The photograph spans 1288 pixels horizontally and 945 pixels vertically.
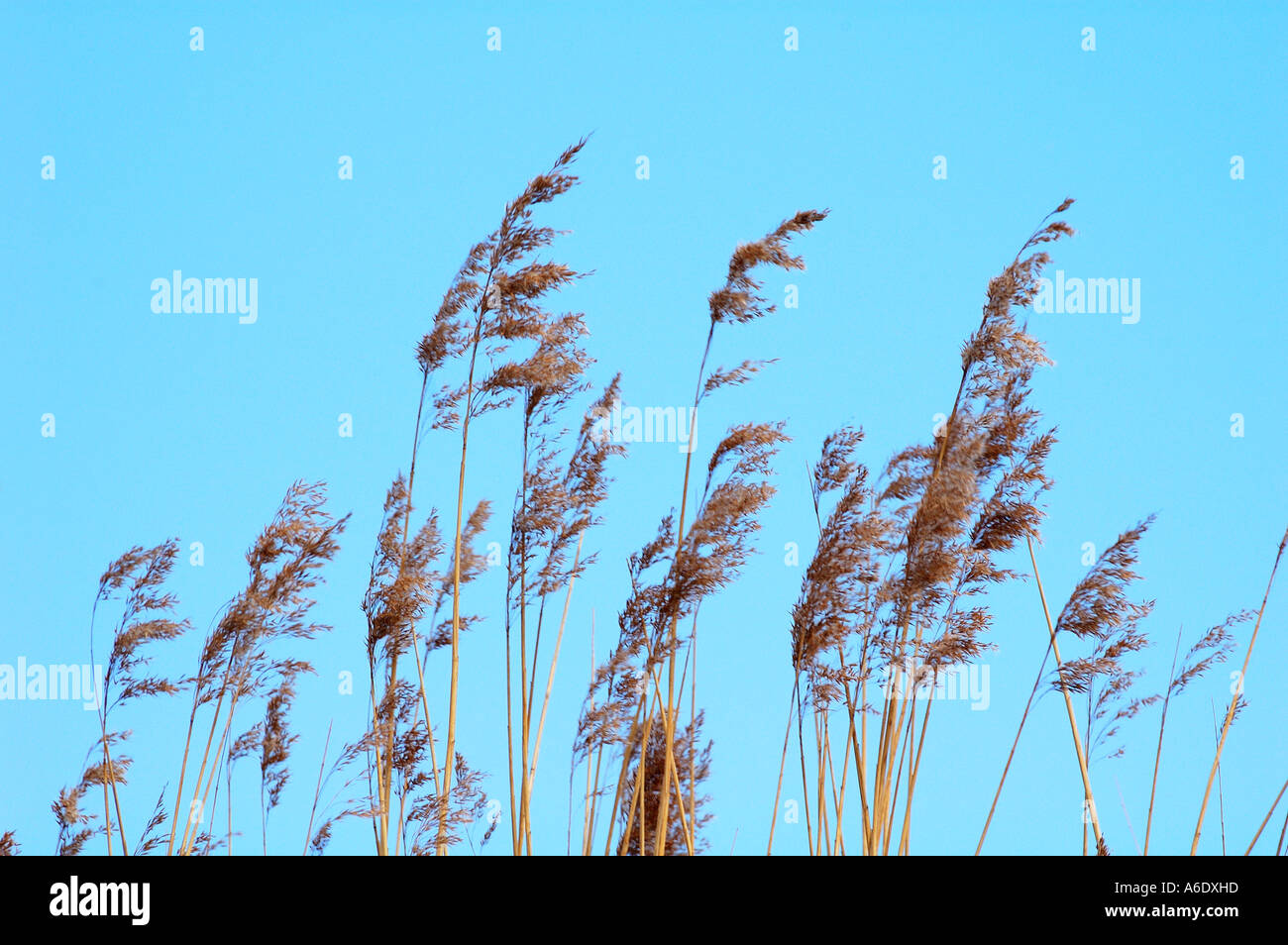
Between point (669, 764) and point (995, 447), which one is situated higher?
point (995, 447)

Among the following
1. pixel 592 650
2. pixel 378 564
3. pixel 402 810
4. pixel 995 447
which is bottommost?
pixel 402 810

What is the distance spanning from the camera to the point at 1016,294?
3.41 m

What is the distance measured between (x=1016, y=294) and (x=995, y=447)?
47 centimetres

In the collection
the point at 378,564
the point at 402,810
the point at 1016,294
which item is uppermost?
the point at 1016,294

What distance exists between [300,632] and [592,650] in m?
1.02
